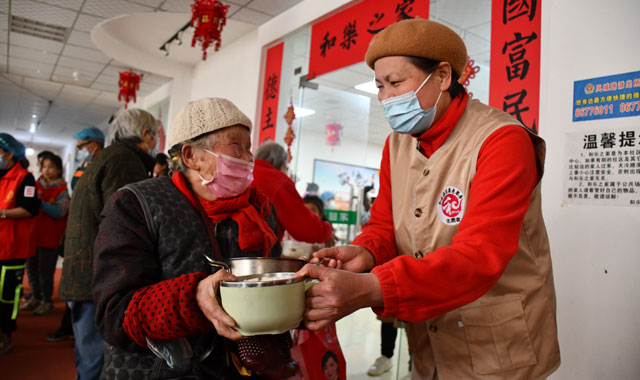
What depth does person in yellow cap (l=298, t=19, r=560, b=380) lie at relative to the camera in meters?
0.81

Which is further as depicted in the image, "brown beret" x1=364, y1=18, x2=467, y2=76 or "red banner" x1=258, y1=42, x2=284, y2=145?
"red banner" x1=258, y1=42, x2=284, y2=145

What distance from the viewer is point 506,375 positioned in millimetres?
1009

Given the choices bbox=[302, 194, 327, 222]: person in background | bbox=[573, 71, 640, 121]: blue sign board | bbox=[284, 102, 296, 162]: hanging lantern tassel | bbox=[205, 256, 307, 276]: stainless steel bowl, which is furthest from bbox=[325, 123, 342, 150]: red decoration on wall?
bbox=[205, 256, 307, 276]: stainless steel bowl

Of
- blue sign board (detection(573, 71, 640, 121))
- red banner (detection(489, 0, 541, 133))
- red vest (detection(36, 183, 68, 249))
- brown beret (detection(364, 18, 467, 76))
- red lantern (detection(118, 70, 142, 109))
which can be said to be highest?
red lantern (detection(118, 70, 142, 109))

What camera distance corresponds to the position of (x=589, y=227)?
73.8 inches

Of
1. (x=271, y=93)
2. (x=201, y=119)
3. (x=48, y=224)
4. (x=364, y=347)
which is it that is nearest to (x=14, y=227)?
(x=48, y=224)

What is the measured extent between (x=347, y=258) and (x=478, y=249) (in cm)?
36

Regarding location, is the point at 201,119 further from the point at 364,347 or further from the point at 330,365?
the point at 364,347

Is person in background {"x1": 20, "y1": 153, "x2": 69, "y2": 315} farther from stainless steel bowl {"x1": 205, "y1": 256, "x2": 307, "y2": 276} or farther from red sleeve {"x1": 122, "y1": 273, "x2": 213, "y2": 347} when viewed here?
stainless steel bowl {"x1": 205, "y1": 256, "x2": 307, "y2": 276}

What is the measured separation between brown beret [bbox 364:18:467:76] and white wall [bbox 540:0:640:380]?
1.16m

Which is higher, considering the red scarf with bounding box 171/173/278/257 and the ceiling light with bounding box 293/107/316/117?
the ceiling light with bounding box 293/107/316/117

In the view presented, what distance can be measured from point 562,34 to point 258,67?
11.3 feet

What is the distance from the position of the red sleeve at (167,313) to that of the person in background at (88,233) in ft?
4.52

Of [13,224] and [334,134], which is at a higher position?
[334,134]
